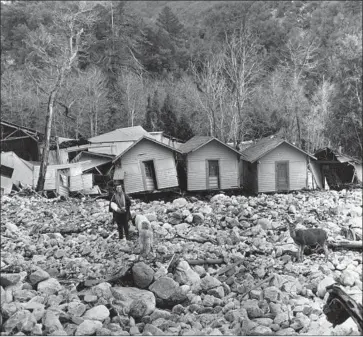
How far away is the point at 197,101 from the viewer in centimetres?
3322

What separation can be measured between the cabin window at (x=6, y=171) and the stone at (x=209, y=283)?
1567cm

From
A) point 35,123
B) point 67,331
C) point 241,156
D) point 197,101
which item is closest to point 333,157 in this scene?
point 241,156

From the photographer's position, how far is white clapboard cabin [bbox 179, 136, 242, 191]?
70.1 ft

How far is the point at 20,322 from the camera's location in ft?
20.1

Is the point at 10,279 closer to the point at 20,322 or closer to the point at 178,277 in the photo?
the point at 20,322

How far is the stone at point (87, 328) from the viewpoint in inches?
239

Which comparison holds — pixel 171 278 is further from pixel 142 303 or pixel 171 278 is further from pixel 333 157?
pixel 333 157

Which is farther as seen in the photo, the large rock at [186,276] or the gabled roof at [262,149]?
the gabled roof at [262,149]

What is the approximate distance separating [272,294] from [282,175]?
14886 mm

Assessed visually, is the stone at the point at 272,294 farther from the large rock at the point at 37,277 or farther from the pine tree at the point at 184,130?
the pine tree at the point at 184,130

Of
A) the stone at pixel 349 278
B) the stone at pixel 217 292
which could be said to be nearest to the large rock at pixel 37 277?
the stone at pixel 217 292

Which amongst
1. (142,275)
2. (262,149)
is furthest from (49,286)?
(262,149)

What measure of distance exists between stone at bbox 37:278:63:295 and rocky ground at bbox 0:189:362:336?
21mm

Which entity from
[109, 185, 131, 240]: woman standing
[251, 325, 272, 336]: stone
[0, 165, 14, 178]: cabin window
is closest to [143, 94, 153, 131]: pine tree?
[0, 165, 14, 178]: cabin window
